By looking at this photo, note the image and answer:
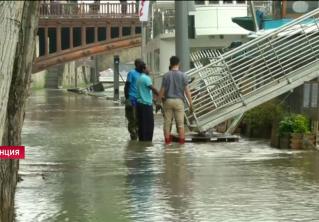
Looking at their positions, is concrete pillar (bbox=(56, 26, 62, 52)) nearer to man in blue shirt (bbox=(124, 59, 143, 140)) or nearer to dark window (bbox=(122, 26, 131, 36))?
dark window (bbox=(122, 26, 131, 36))

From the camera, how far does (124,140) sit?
63.4ft

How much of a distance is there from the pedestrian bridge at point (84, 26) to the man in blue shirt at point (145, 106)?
156 ft

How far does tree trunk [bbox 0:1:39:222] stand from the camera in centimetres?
790

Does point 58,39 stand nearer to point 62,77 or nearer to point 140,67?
point 62,77

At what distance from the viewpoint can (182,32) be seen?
21.5 meters

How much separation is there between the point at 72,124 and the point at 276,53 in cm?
844

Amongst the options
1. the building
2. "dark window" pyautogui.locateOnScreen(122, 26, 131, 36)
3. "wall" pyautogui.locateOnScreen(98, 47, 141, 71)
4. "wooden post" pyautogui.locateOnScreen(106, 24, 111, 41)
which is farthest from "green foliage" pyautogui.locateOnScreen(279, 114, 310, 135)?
"wall" pyautogui.locateOnScreen(98, 47, 141, 71)

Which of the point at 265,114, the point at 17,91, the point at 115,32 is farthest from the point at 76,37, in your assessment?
the point at 17,91

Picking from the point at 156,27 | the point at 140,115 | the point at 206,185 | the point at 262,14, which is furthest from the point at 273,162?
the point at 156,27

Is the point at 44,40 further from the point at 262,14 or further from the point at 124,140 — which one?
the point at 124,140

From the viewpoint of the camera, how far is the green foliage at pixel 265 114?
18953 millimetres

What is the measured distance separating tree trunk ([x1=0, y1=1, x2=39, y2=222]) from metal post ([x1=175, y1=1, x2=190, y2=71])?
13.3m

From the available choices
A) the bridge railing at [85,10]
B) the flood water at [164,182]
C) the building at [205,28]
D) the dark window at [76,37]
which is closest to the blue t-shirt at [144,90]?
the flood water at [164,182]

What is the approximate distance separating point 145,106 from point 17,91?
10308 millimetres
